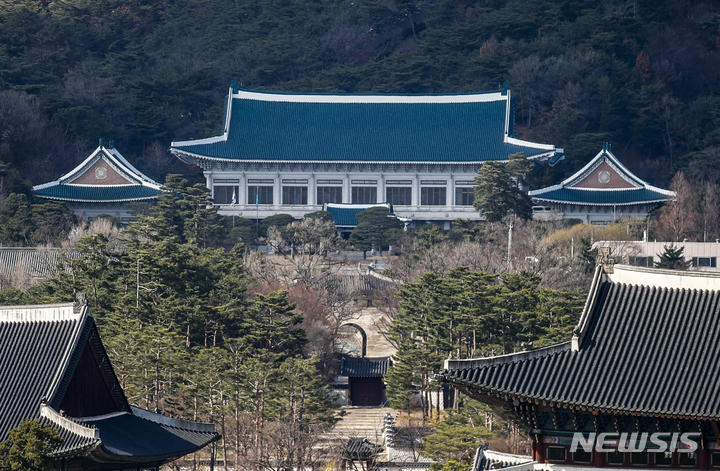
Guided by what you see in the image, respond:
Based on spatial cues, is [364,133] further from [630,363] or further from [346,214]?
[630,363]

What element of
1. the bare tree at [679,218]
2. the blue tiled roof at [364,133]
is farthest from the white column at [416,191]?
the bare tree at [679,218]

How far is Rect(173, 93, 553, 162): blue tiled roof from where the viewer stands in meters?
80.8

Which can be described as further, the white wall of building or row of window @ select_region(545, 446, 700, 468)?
the white wall of building

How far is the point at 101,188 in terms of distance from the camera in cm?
7800

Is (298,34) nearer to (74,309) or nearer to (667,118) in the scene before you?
(667,118)

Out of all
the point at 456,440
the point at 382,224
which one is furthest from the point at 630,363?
the point at 382,224

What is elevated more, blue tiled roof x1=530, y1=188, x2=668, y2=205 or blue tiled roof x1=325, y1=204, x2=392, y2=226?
blue tiled roof x1=530, y1=188, x2=668, y2=205

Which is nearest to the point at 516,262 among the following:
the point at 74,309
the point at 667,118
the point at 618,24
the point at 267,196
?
the point at 267,196

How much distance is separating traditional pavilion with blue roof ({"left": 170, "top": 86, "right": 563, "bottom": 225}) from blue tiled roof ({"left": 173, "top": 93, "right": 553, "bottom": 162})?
6cm

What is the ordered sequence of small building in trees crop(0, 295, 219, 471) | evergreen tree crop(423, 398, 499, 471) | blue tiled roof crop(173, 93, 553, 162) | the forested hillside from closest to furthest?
small building in trees crop(0, 295, 219, 471) → evergreen tree crop(423, 398, 499, 471) → blue tiled roof crop(173, 93, 553, 162) → the forested hillside

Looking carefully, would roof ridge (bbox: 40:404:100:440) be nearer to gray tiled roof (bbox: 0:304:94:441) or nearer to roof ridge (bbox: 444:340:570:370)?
gray tiled roof (bbox: 0:304:94:441)

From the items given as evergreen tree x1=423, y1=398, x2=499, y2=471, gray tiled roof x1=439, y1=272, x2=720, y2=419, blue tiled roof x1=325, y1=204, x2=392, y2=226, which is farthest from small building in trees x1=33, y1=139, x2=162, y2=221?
gray tiled roof x1=439, y1=272, x2=720, y2=419

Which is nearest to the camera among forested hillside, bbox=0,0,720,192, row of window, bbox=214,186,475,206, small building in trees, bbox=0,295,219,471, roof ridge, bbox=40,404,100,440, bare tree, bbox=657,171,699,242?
roof ridge, bbox=40,404,100,440

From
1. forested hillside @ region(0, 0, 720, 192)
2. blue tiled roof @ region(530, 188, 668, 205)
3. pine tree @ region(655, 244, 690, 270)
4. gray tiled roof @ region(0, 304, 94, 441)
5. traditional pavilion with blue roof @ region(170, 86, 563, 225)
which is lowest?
gray tiled roof @ region(0, 304, 94, 441)
